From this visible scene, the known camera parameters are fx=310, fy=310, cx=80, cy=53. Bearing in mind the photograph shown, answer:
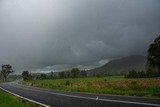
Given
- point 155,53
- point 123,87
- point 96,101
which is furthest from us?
point 155,53

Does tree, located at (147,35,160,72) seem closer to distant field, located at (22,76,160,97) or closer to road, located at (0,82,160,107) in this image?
distant field, located at (22,76,160,97)

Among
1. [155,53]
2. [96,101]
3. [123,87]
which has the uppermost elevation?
[155,53]

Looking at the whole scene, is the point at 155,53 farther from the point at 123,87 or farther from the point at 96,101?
the point at 96,101

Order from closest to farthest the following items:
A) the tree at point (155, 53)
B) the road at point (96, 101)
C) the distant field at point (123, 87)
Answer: the road at point (96, 101), the distant field at point (123, 87), the tree at point (155, 53)

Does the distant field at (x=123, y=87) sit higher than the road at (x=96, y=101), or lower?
higher

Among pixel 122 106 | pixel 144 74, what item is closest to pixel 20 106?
pixel 122 106

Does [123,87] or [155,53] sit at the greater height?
[155,53]

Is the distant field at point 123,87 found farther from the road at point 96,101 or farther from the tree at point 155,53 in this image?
the tree at point 155,53

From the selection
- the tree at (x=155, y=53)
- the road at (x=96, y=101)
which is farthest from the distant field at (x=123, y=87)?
the tree at (x=155, y=53)

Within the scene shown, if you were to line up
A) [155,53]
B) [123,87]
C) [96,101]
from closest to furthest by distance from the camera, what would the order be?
[96,101]
[123,87]
[155,53]

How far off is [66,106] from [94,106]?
2.06 m

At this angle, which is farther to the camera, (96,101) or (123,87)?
(123,87)

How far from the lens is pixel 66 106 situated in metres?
18.5

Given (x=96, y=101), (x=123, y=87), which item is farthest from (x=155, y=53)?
(x=96, y=101)
